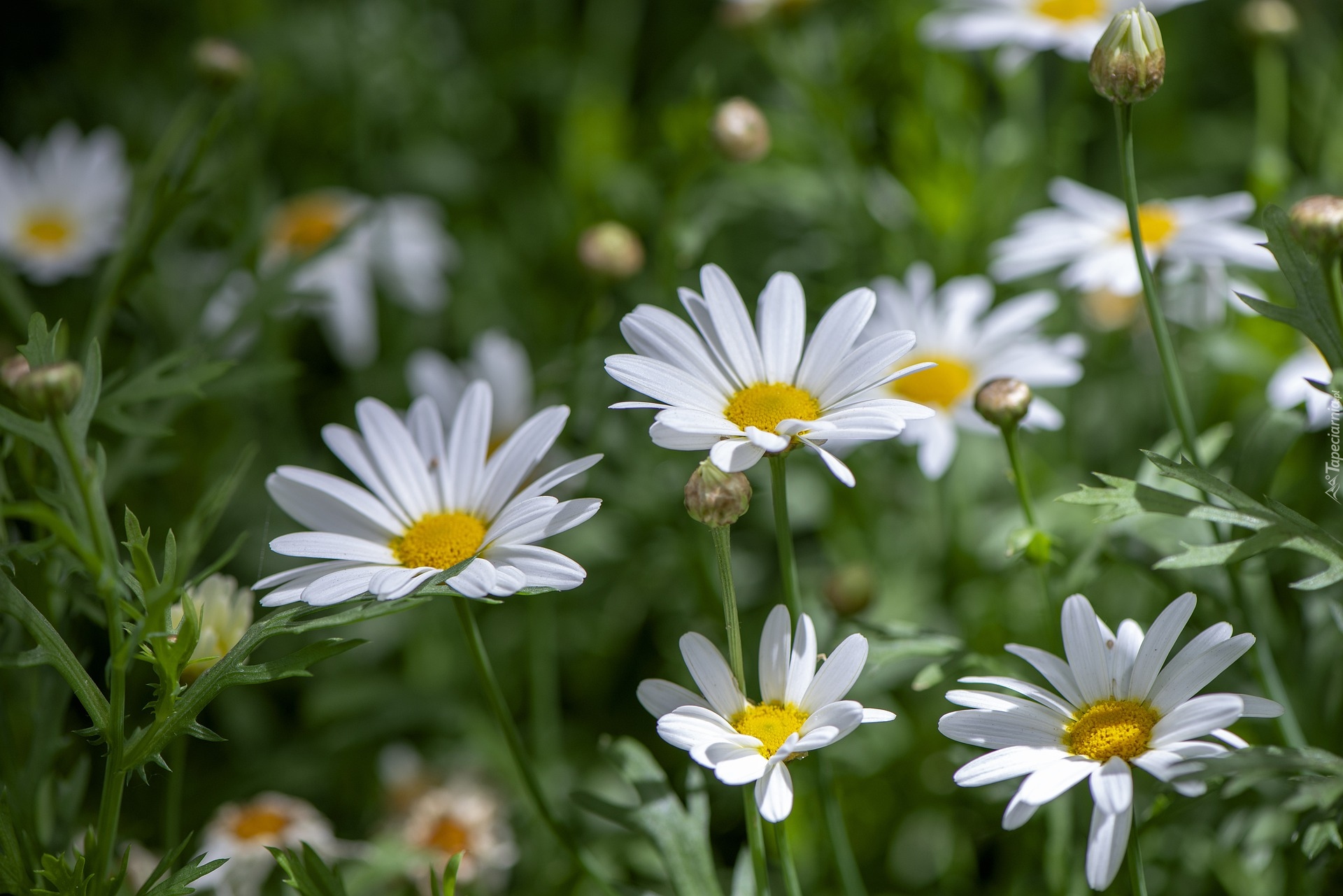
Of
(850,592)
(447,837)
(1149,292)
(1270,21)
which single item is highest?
(1270,21)

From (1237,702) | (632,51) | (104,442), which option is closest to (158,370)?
(104,442)

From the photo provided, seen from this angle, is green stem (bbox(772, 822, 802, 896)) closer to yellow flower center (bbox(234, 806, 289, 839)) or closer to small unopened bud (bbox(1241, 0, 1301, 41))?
yellow flower center (bbox(234, 806, 289, 839))

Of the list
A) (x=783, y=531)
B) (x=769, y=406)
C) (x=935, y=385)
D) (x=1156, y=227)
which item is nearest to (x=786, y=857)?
(x=783, y=531)

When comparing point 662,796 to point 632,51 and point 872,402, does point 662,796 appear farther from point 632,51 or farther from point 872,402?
point 632,51

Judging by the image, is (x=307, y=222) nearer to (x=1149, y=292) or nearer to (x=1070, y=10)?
(x=1070, y=10)

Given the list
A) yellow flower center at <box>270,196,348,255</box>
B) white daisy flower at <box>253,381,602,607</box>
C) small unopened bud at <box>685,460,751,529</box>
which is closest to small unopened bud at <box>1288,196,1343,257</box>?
small unopened bud at <box>685,460,751,529</box>

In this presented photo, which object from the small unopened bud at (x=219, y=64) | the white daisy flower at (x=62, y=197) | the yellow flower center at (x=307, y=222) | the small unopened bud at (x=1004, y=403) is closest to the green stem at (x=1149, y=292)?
the small unopened bud at (x=1004, y=403)

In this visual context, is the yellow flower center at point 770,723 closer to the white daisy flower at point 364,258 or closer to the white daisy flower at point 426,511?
the white daisy flower at point 426,511
